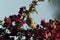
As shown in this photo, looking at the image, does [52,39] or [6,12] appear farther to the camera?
[6,12]

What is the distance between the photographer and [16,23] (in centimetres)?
92

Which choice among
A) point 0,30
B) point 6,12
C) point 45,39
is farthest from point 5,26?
point 6,12

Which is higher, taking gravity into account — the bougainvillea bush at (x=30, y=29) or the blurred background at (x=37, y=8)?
the blurred background at (x=37, y=8)

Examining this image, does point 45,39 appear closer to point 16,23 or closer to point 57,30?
point 57,30

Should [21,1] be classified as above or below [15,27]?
above

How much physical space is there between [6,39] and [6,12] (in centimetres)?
111

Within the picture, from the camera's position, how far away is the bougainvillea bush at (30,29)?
0.82 metres

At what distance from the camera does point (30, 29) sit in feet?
2.94

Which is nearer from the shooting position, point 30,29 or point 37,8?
point 30,29

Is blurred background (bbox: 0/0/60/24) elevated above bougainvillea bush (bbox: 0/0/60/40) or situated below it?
above

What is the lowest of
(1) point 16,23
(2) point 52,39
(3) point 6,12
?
(2) point 52,39

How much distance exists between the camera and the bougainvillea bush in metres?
0.82

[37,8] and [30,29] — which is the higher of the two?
[37,8]

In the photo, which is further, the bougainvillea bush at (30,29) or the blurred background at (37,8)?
the blurred background at (37,8)
